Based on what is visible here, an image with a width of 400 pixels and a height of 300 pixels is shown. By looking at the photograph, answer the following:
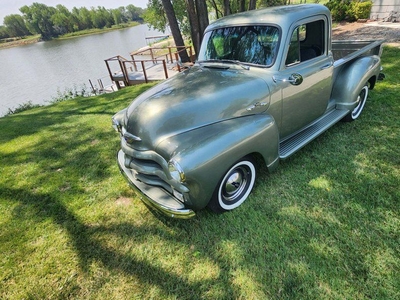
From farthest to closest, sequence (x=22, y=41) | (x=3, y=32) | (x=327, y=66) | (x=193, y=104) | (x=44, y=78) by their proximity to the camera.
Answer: (x=3, y=32)
(x=22, y=41)
(x=44, y=78)
(x=327, y=66)
(x=193, y=104)

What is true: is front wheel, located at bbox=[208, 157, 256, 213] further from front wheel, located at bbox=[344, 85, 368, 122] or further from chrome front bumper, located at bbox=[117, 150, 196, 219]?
front wheel, located at bbox=[344, 85, 368, 122]

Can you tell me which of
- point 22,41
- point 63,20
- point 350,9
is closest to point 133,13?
point 63,20

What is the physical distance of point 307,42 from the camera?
3.48 m

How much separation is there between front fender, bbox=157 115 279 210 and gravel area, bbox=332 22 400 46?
8.87 meters

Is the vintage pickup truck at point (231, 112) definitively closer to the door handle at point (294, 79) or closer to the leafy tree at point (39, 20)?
the door handle at point (294, 79)

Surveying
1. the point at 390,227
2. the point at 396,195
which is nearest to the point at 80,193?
the point at 390,227

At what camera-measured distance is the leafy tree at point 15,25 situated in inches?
2660

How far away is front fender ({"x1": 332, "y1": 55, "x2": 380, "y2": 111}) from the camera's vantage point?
11.7ft

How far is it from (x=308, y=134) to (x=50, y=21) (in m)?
81.0

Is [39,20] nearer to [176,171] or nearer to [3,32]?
[3,32]

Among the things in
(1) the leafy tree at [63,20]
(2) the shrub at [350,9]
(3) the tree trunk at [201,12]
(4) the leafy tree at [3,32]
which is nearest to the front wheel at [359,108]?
(3) the tree trunk at [201,12]

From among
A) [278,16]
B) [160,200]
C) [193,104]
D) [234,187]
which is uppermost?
[278,16]

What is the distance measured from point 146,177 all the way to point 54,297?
1260mm

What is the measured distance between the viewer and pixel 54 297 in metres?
2.00
